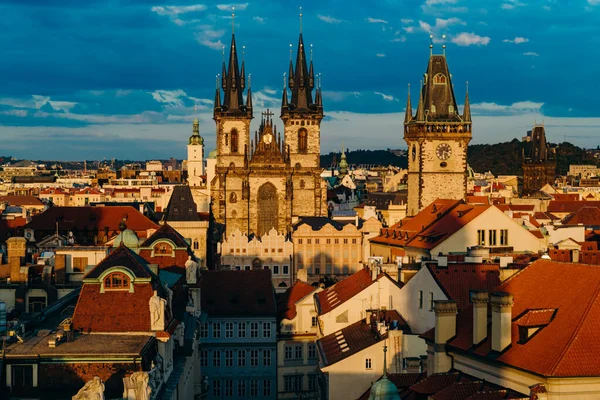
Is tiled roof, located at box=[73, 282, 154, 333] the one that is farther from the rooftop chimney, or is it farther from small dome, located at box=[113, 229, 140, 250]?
small dome, located at box=[113, 229, 140, 250]

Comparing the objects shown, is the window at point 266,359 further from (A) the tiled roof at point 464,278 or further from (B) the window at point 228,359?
(A) the tiled roof at point 464,278

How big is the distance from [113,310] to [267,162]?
9338 cm

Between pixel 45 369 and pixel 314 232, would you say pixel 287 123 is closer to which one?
pixel 314 232

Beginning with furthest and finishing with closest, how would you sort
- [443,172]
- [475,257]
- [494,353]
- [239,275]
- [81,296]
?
1. [443,172]
2. [239,275]
3. [475,257]
4. [81,296]
5. [494,353]

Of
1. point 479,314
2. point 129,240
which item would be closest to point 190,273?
point 129,240

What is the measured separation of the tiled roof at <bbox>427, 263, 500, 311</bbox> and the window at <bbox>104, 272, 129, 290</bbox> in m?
12.6

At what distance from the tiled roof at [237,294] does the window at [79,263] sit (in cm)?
767

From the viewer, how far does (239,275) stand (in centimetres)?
7162

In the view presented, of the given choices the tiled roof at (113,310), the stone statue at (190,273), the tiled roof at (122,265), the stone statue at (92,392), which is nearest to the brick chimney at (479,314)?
the stone statue at (92,392)

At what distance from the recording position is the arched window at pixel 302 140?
133 meters

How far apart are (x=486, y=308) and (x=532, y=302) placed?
145cm

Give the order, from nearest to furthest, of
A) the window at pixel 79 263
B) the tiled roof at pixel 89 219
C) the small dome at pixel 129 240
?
the small dome at pixel 129 240
the window at pixel 79 263
the tiled roof at pixel 89 219

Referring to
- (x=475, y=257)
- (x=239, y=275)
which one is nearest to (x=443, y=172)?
(x=239, y=275)

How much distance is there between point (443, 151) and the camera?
111 meters
